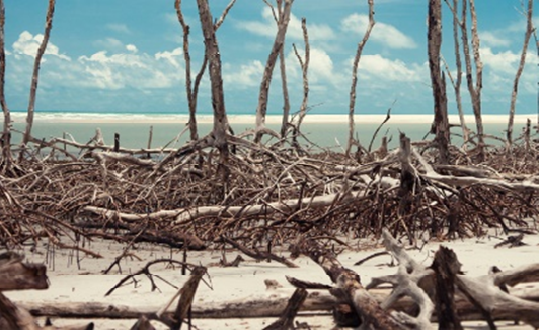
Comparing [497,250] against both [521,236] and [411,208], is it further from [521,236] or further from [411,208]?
[411,208]

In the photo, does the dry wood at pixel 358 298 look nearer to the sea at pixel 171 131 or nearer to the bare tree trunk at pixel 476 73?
the sea at pixel 171 131

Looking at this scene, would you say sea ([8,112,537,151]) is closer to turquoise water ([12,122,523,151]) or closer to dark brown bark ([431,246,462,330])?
turquoise water ([12,122,523,151])

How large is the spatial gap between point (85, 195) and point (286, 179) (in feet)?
5.78

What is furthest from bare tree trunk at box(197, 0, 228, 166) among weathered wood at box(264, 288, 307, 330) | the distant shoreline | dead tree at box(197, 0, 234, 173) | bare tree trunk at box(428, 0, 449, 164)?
the distant shoreline

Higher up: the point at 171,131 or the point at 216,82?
the point at 216,82

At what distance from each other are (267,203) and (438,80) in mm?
1780

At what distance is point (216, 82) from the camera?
6969 mm

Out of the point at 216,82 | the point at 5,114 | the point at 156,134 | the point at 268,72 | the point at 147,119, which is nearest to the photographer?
the point at 216,82

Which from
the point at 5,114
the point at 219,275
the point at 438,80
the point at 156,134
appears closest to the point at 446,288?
the point at 219,275

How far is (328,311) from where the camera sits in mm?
3078

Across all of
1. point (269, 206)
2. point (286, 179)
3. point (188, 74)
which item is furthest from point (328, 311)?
point (188, 74)

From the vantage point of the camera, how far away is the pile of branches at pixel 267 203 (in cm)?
572

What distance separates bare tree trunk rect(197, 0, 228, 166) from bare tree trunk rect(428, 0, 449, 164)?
1.80 m

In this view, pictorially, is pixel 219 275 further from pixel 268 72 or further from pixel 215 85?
pixel 268 72
